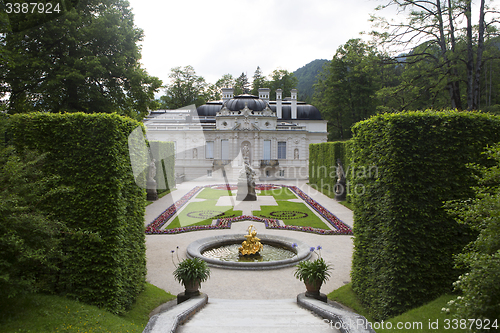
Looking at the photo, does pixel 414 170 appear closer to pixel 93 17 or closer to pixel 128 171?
pixel 128 171

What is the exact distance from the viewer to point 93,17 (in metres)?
16.4

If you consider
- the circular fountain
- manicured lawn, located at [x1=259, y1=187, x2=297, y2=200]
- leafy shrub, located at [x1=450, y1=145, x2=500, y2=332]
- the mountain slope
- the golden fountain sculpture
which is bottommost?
manicured lawn, located at [x1=259, y1=187, x2=297, y2=200]

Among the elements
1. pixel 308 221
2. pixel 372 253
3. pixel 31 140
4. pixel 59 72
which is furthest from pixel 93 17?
pixel 372 253

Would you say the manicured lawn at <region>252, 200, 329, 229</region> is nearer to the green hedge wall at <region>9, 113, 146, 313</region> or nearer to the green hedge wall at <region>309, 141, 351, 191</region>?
the green hedge wall at <region>309, 141, 351, 191</region>

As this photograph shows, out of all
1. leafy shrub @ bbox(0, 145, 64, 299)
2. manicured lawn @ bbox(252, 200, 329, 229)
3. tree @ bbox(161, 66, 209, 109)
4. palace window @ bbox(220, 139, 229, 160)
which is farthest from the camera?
tree @ bbox(161, 66, 209, 109)

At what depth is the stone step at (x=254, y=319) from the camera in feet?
15.6

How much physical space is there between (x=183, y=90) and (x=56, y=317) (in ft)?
193

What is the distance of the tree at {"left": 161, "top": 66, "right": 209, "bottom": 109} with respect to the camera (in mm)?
59875

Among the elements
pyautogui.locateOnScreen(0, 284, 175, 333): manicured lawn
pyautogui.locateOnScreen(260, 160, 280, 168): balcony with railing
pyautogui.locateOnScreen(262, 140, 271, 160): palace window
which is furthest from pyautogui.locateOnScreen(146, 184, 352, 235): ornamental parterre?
pyautogui.locateOnScreen(262, 140, 271, 160): palace window

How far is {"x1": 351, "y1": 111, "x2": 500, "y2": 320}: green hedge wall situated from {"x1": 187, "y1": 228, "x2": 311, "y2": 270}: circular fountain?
3.62 m

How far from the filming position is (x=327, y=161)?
1017 inches

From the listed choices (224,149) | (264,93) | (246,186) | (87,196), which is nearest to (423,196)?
(87,196)

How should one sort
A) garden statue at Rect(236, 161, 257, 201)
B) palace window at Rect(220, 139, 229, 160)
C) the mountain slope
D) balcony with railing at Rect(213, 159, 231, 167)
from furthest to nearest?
the mountain slope
palace window at Rect(220, 139, 229, 160)
balcony with railing at Rect(213, 159, 231, 167)
garden statue at Rect(236, 161, 257, 201)

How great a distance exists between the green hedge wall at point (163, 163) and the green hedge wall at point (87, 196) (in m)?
18.4
